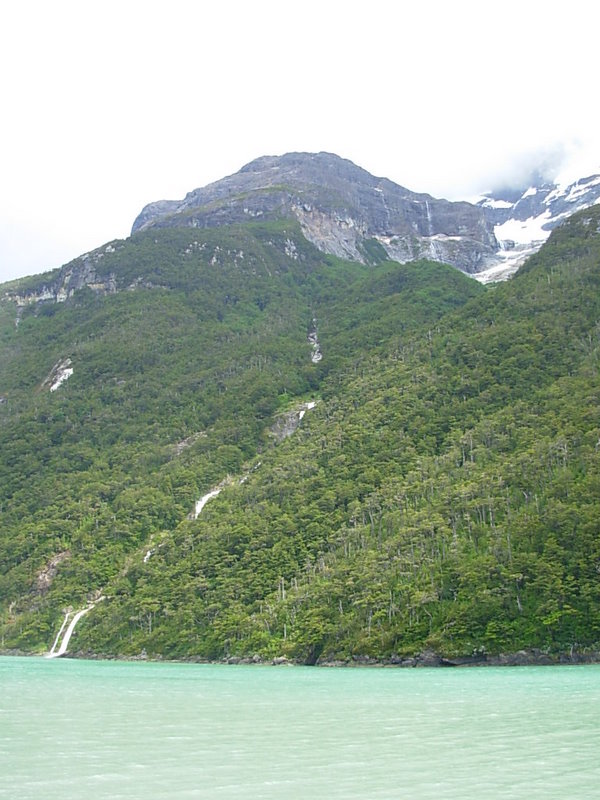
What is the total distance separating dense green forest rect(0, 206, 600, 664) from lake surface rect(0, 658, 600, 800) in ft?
105

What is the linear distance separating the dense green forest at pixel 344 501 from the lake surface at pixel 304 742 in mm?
32004

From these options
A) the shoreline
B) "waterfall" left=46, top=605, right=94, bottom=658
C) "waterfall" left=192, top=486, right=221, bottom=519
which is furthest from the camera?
"waterfall" left=192, top=486, right=221, bottom=519

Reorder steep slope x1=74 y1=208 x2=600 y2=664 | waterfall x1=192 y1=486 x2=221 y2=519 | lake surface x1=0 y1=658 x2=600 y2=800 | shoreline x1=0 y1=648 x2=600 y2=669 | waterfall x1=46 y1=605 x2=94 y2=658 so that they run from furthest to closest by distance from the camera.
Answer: waterfall x1=192 y1=486 x2=221 y2=519 → waterfall x1=46 y1=605 x2=94 y2=658 → steep slope x1=74 y1=208 x2=600 y2=664 → shoreline x1=0 y1=648 x2=600 y2=669 → lake surface x1=0 y1=658 x2=600 y2=800

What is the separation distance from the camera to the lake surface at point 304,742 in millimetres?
21516

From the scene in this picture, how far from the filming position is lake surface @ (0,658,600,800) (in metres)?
21.5

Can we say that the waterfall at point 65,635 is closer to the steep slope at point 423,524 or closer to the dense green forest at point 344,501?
the dense green forest at point 344,501

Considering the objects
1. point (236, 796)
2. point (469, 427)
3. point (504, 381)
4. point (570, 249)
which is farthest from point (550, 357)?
point (236, 796)

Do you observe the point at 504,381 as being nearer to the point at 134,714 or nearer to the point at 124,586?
the point at 124,586

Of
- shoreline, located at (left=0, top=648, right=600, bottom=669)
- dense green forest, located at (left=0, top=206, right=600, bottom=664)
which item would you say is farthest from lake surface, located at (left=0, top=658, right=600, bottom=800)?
dense green forest, located at (left=0, top=206, right=600, bottom=664)

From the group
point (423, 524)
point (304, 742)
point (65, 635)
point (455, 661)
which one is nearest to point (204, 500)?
point (65, 635)

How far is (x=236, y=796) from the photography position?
20.6 meters

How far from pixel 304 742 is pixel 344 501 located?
9662cm

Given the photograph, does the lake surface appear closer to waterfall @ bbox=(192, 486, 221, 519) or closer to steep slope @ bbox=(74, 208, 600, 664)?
steep slope @ bbox=(74, 208, 600, 664)

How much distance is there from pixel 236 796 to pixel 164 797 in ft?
6.08
